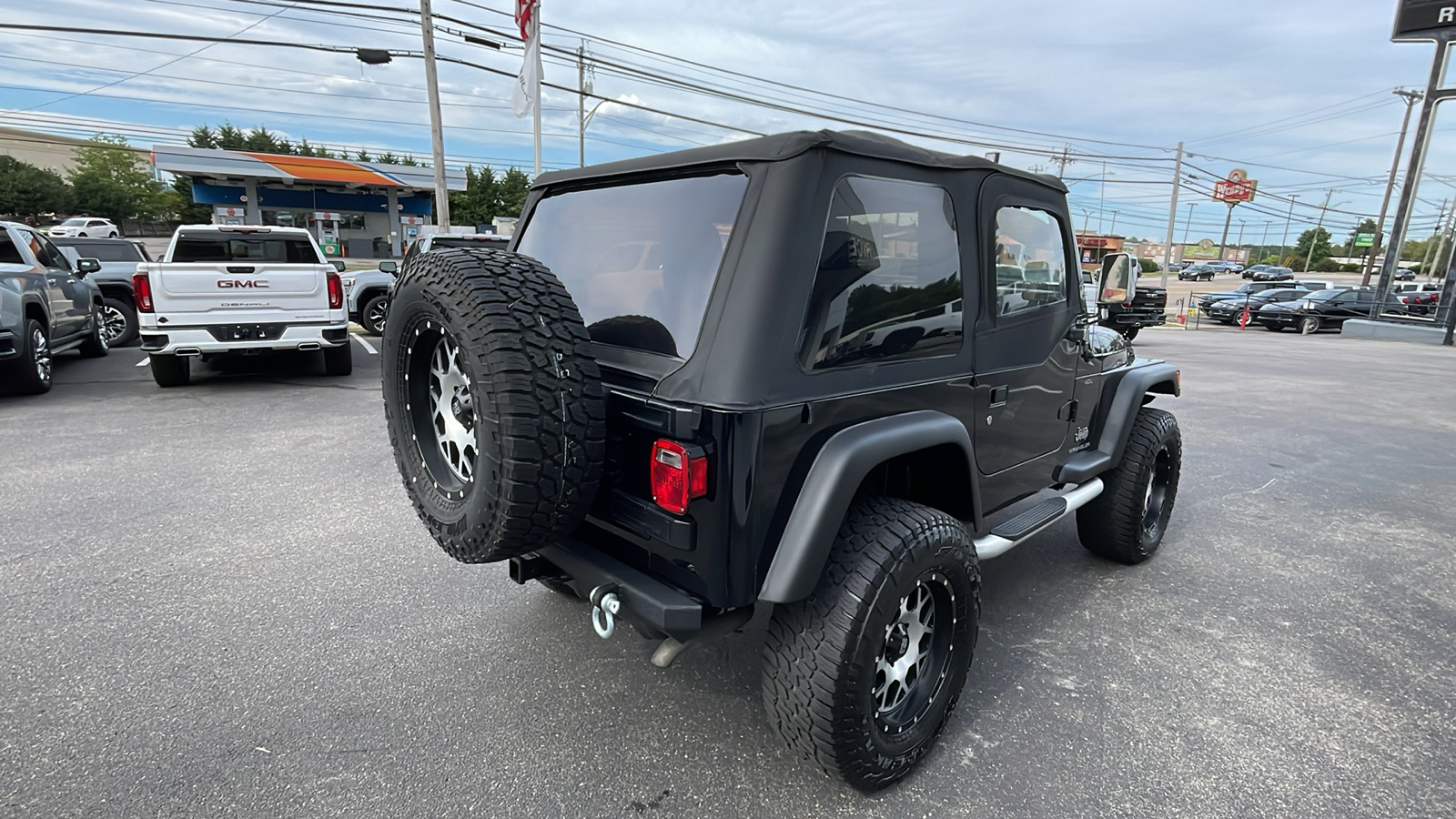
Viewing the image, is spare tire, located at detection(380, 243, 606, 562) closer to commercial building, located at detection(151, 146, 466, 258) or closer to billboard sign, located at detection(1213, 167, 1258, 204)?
commercial building, located at detection(151, 146, 466, 258)

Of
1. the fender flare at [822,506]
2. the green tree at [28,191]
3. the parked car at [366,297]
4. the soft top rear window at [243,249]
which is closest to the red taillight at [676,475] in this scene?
the fender flare at [822,506]

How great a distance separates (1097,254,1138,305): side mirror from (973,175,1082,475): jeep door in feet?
1.21

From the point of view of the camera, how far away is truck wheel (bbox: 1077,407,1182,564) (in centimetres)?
371

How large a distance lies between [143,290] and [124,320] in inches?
214

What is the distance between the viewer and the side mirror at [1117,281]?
3590 mm

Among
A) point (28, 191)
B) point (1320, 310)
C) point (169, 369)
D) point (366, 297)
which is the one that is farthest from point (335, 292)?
point (28, 191)

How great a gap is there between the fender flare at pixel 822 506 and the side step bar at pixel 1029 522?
74 cm

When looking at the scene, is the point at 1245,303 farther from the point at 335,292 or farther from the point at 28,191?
the point at 28,191

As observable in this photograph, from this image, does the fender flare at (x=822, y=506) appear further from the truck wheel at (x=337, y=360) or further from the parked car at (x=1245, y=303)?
the parked car at (x=1245, y=303)

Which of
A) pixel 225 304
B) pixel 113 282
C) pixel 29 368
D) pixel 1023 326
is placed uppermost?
pixel 1023 326

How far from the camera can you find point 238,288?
7312 millimetres

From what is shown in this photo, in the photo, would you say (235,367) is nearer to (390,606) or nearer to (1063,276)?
(390,606)

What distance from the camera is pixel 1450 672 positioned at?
2980 mm

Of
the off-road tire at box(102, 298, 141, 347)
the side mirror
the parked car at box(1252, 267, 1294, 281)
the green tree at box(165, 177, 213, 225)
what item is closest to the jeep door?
the side mirror
